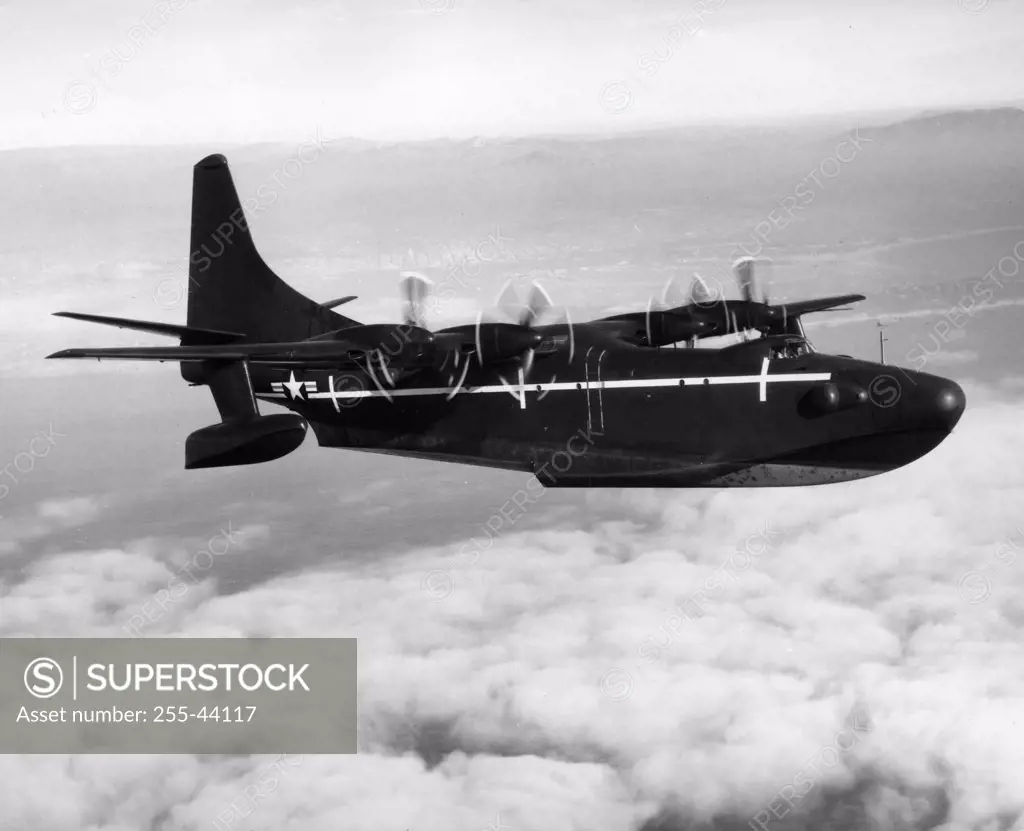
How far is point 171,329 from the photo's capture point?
26.7m

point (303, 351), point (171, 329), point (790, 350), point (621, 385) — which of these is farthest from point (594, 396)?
point (171, 329)

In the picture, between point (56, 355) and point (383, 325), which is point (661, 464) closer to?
point (383, 325)

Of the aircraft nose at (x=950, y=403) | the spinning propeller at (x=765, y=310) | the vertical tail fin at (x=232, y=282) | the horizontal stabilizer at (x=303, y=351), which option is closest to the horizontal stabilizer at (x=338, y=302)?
the vertical tail fin at (x=232, y=282)

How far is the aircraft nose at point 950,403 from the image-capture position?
22906mm

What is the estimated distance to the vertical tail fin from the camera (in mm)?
28578

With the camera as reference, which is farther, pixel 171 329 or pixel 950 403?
pixel 171 329

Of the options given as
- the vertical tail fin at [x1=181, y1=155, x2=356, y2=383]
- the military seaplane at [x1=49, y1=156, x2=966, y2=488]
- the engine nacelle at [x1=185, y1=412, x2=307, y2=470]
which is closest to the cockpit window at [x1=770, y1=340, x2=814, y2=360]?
the military seaplane at [x1=49, y1=156, x2=966, y2=488]

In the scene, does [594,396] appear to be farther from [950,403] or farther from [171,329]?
[171,329]

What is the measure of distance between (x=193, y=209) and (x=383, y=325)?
7953mm

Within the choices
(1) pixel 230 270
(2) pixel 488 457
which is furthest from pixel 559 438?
(1) pixel 230 270

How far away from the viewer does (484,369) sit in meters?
25.5

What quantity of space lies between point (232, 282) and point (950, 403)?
53.0ft

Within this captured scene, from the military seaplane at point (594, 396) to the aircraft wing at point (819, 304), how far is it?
0.18ft

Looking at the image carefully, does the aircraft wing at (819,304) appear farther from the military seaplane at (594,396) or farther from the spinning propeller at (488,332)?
the spinning propeller at (488,332)
